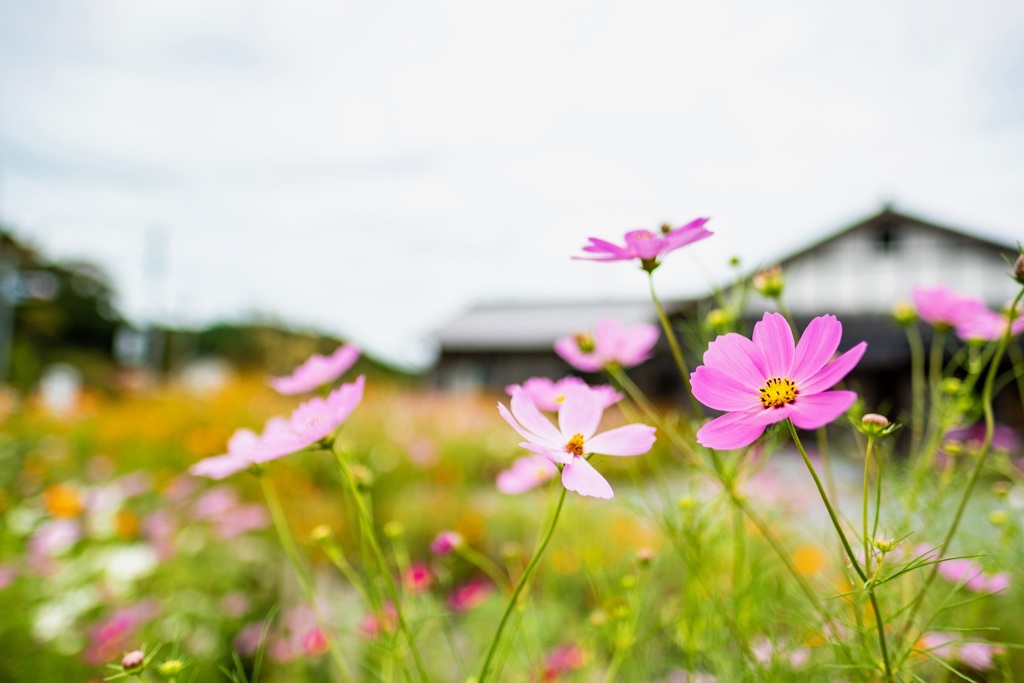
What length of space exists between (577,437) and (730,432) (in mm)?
90

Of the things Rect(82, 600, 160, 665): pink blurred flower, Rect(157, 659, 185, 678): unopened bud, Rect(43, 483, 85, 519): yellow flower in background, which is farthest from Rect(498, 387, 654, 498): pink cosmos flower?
Rect(43, 483, 85, 519): yellow flower in background

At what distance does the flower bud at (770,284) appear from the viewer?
0.55 m

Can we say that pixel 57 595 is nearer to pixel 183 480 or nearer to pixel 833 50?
pixel 183 480

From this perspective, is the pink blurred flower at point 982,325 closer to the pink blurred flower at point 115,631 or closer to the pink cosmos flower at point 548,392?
the pink cosmos flower at point 548,392

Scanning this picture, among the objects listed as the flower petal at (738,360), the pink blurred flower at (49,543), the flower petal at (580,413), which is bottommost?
the pink blurred flower at (49,543)

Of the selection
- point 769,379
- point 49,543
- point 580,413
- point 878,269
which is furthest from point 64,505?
point 878,269

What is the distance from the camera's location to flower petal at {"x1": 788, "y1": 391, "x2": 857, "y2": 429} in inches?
9.6

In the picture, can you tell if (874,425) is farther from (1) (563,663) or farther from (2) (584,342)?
(1) (563,663)

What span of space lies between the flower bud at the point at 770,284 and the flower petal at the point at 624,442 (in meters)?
0.29

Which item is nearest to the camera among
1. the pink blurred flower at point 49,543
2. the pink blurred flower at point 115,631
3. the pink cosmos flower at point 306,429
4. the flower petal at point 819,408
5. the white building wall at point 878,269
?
the flower petal at point 819,408

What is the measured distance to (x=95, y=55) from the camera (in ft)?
3.57

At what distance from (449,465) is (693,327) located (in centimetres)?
307

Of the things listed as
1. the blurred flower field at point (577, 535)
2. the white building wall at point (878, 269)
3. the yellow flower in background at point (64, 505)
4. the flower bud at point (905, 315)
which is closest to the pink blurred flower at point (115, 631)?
the blurred flower field at point (577, 535)

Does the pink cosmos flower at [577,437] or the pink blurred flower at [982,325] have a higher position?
the pink blurred flower at [982,325]
